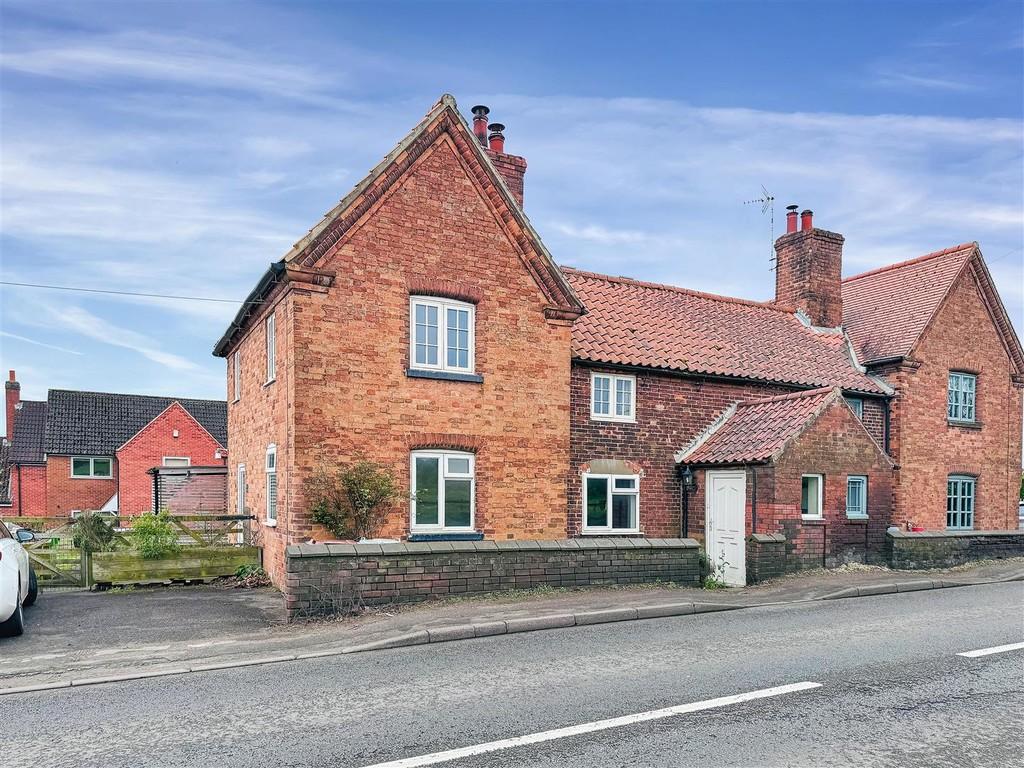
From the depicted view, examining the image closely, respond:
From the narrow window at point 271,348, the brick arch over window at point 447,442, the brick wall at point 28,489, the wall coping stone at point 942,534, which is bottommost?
the brick wall at point 28,489

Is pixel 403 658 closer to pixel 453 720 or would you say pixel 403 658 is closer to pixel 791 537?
pixel 453 720

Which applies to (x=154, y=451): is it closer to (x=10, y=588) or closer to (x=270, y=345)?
(x=270, y=345)

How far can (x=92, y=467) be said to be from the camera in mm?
39656

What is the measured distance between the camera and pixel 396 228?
14.6 metres

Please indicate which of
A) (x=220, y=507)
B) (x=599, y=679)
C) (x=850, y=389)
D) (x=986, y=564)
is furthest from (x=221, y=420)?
(x=599, y=679)

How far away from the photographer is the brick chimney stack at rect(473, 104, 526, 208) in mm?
18391

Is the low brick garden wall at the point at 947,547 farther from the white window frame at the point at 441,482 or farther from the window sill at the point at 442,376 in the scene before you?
the window sill at the point at 442,376

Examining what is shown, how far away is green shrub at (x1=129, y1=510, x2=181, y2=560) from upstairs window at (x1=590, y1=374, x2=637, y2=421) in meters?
8.72

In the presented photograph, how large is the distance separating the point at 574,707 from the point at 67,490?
39.0m

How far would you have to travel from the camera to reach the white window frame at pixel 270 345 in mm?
15375

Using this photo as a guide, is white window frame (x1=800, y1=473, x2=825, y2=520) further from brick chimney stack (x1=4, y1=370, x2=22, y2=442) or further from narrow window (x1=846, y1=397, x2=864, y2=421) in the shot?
brick chimney stack (x1=4, y1=370, x2=22, y2=442)

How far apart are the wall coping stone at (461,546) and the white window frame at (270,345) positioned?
14.9 feet

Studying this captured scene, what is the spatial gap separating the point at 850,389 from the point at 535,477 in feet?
32.3

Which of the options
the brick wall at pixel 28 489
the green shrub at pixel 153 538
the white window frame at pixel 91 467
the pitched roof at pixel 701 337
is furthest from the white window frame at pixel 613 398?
the brick wall at pixel 28 489
